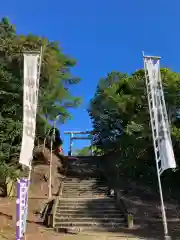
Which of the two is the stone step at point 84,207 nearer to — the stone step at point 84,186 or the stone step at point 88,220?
the stone step at point 88,220

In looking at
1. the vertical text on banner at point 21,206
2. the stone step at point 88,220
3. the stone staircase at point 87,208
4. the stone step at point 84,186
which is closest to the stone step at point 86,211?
the stone staircase at point 87,208

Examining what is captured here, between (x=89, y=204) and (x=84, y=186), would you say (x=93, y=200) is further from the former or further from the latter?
(x=84, y=186)

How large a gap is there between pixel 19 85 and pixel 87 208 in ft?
23.9

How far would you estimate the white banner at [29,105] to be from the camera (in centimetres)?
928

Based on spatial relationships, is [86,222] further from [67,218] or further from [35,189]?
[35,189]

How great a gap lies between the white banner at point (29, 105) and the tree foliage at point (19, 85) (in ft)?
13.5

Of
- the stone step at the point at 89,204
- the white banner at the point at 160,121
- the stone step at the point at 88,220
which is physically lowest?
the stone step at the point at 88,220

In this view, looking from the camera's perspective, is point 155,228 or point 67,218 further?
point 67,218

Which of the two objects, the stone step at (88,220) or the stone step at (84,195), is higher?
the stone step at (84,195)

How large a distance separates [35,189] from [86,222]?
7.60m

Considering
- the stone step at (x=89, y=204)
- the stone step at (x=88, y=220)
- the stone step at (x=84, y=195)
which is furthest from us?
the stone step at (x=84, y=195)

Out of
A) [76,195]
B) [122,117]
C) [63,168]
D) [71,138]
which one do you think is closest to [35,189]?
[76,195]

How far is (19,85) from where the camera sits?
15.3 meters

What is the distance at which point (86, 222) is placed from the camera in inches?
489
